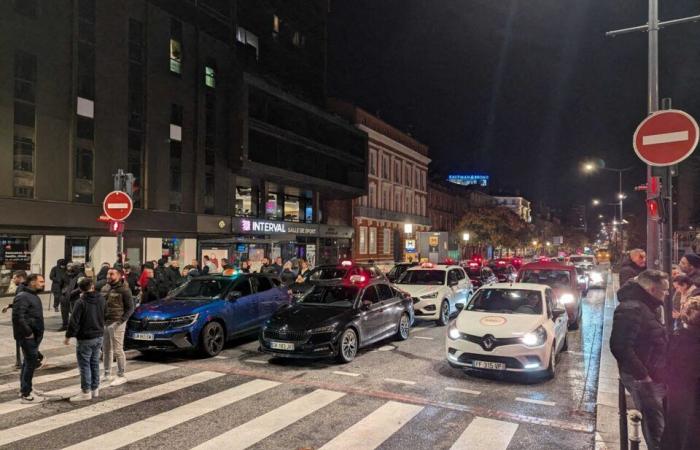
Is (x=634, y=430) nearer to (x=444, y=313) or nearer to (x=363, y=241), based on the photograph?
(x=444, y=313)

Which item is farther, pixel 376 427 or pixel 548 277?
pixel 548 277

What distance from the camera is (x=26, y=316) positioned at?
723 centimetres

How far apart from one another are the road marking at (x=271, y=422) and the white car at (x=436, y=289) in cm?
726

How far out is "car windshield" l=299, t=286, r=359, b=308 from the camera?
412 inches

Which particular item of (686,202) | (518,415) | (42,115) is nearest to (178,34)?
(42,115)

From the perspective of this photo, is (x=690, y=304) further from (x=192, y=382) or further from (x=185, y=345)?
(x=185, y=345)

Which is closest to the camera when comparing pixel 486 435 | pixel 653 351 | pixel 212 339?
pixel 653 351

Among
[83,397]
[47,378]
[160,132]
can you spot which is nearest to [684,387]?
[83,397]

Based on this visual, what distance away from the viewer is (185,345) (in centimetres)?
962

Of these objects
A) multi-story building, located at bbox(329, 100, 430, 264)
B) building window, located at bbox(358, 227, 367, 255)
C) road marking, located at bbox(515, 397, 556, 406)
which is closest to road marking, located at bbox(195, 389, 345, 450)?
road marking, located at bbox(515, 397, 556, 406)

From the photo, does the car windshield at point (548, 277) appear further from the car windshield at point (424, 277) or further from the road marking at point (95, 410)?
the road marking at point (95, 410)

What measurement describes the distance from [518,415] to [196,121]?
2604 cm

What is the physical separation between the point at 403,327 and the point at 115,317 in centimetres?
650

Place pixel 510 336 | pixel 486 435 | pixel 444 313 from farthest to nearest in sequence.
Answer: pixel 444 313
pixel 510 336
pixel 486 435
